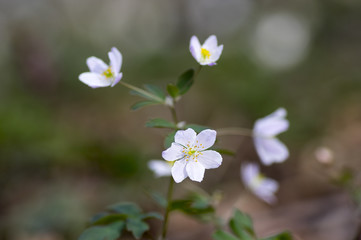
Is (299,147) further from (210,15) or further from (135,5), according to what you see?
(135,5)

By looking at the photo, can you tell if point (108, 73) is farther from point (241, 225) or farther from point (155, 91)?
point (241, 225)

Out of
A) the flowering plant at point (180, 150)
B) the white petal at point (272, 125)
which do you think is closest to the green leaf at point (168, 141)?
the flowering plant at point (180, 150)

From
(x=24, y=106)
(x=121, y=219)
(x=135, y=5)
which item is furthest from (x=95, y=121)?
(x=135, y=5)

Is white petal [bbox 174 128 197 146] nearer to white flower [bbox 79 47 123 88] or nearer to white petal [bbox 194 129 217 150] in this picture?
white petal [bbox 194 129 217 150]

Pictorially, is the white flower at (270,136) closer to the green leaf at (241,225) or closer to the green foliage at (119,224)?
the green leaf at (241,225)

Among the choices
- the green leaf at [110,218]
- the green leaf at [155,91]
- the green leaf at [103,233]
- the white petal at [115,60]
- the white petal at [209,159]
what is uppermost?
the white petal at [115,60]

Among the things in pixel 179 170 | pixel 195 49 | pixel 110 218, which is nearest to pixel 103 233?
pixel 110 218
